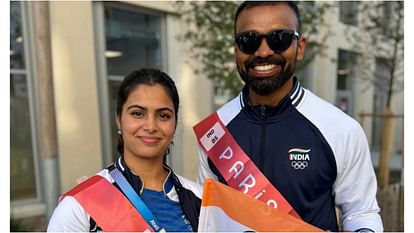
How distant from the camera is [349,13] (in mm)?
7074

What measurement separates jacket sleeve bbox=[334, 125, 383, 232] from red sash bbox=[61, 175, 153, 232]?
33.0 inches

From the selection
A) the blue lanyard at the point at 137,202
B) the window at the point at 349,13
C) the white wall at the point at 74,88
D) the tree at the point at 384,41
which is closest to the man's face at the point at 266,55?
the blue lanyard at the point at 137,202

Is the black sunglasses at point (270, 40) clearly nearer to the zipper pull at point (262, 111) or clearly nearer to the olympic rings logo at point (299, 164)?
the zipper pull at point (262, 111)

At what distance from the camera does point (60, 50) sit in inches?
189

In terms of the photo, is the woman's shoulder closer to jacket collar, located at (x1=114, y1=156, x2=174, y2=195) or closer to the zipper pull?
jacket collar, located at (x1=114, y1=156, x2=174, y2=195)

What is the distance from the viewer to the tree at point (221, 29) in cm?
444

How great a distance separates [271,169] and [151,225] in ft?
1.89

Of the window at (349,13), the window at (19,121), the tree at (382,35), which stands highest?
the window at (349,13)

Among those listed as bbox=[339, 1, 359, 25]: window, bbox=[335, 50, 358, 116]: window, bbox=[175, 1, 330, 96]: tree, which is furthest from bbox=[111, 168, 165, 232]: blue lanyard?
bbox=[335, 50, 358, 116]: window

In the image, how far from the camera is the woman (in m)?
1.35

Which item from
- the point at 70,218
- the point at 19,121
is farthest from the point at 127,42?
the point at 70,218

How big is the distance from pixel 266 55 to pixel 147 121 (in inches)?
22.9

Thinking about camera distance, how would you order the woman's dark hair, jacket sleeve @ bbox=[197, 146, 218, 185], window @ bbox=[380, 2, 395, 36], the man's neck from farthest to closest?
window @ bbox=[380, 2, 395, 36] → jacket sleeve @ bbox=[197, 146, 218, 185] → the man's neck → the woman's dark hair

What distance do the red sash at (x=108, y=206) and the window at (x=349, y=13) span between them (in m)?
6.49
